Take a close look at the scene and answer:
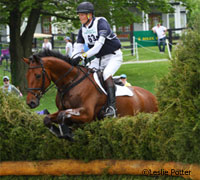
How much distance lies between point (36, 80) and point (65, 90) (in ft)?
1.87

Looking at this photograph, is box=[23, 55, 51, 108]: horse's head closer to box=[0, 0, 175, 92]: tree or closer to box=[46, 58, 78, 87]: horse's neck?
box=[46, 58, 78, 87]: horse's neck

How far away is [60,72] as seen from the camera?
A: 280 inches

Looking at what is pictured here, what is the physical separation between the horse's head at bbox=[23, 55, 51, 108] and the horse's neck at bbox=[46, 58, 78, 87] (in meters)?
0.19

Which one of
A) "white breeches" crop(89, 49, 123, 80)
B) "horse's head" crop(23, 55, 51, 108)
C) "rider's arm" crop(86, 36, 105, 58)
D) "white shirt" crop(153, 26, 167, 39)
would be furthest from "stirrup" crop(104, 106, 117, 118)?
"white shirt" crop(153, 26, 167, 39)

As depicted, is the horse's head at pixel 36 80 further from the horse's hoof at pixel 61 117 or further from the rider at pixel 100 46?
the rider at pixel 100 46

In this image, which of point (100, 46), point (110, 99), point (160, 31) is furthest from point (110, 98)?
point (160, 31)

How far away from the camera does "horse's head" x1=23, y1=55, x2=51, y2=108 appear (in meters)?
6.60

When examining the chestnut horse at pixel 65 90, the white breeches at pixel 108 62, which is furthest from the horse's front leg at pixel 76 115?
the white breeches at pixel 108 62

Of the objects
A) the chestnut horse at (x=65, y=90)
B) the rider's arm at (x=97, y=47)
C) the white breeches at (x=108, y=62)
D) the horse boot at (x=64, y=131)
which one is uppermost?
the rider's arm at (x=97, y=47)

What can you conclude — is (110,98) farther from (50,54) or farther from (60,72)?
(50,54)

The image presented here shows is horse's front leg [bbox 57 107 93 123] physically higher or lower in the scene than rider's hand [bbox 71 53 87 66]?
lower

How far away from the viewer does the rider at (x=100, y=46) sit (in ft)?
24.0

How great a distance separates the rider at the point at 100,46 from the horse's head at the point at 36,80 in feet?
2.25

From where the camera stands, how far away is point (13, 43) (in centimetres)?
1816
